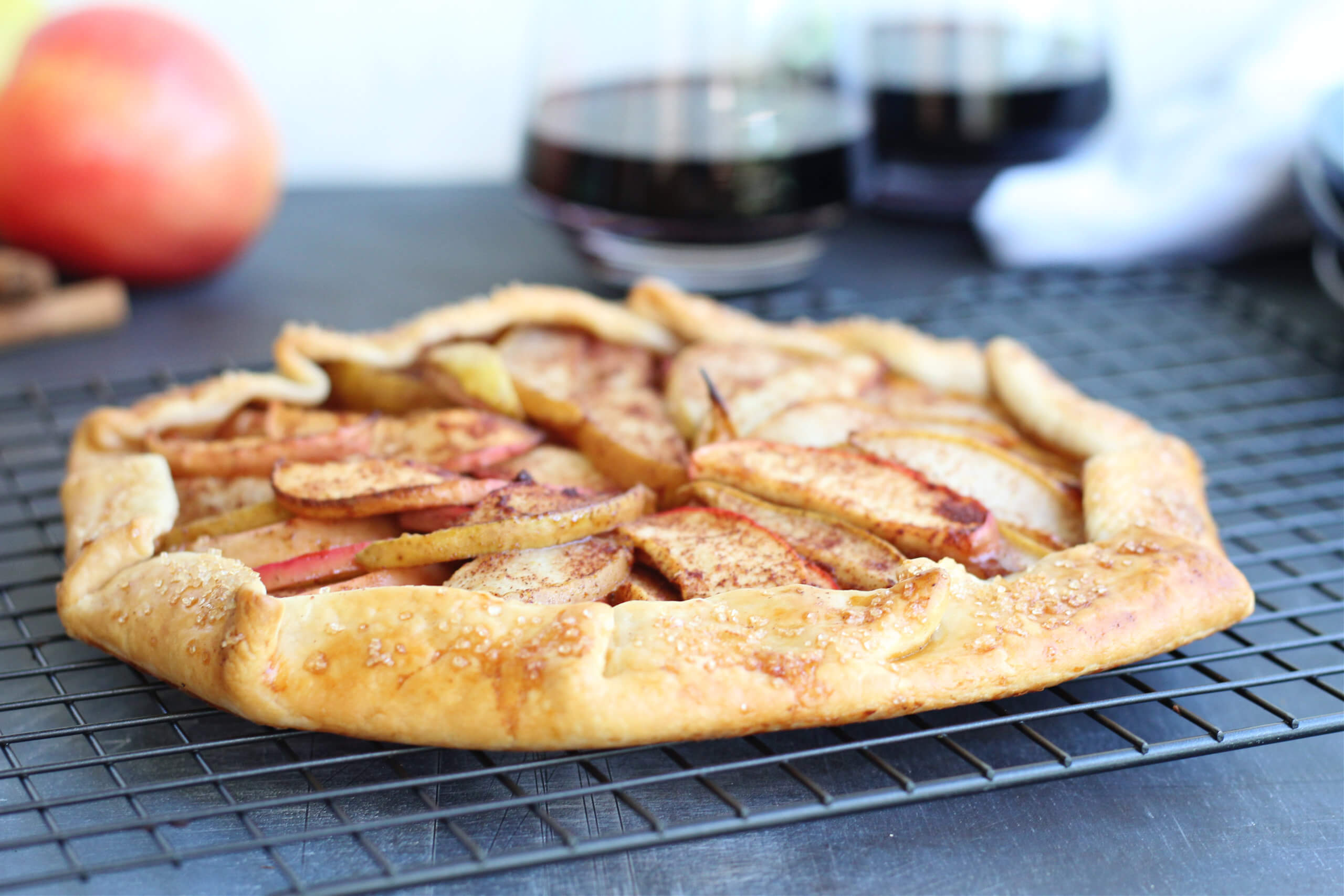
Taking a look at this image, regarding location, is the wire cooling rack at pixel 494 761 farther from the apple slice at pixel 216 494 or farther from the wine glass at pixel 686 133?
the wine glass at pixel 686 133

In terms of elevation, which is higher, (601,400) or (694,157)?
(694,157)

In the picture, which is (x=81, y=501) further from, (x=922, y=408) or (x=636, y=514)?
(x=922, y=408)

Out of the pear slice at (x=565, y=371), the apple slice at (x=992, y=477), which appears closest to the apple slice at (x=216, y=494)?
the pear slice at (x=565, y=371)

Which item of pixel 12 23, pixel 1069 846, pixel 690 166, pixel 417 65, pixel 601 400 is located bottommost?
pixel 1069 846

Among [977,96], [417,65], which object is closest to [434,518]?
[977,96]

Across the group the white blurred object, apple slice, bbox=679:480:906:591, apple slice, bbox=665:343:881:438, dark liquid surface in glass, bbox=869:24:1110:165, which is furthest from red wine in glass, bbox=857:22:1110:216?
apple slice, bbox=679:480:906:591

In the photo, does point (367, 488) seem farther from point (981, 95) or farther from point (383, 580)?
point (981, 95)

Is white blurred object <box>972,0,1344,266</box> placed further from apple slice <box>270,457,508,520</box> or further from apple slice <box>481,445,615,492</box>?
apple slice <box>270,457,508,520</box>
